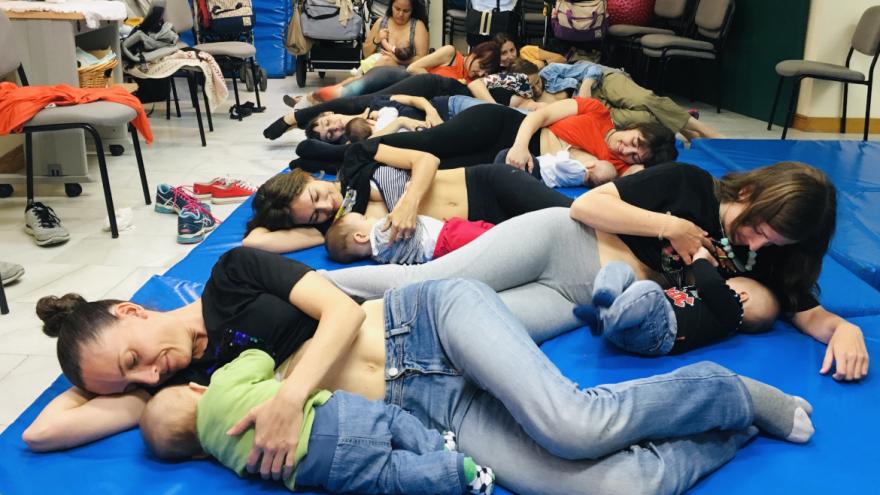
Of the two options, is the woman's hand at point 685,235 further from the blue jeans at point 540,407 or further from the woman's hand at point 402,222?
the woman's hand at point 402,222

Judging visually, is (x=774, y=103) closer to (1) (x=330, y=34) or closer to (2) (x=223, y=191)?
(1) (x=330, y=34)

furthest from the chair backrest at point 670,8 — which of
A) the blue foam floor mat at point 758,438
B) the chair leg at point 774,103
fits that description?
the blue foam floor mat at point 758,438

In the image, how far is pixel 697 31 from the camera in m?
6.41

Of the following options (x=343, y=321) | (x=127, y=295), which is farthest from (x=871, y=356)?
(x=127, y=295)

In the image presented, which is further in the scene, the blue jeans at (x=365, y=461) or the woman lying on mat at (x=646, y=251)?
the woman lying on mat at (x=646, y=251)

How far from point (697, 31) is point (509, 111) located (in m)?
4.00

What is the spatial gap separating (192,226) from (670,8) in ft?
16.8

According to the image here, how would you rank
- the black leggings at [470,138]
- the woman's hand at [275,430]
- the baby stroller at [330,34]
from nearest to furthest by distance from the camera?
the woman's hand at [275,430] < the black leggings at [470,138] < the baby stroller at [330,34]

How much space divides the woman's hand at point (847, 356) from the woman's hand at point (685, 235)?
0.37 meters

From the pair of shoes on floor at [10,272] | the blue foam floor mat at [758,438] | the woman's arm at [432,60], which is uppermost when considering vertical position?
the woman's arm at [432,60]

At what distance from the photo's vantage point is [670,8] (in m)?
6.53

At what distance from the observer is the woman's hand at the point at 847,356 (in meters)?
1.69

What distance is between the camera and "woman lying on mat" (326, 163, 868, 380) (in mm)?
1720

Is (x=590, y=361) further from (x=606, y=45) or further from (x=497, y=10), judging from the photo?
(x=606, y=45)
